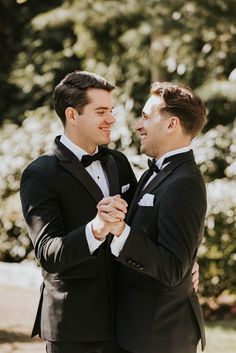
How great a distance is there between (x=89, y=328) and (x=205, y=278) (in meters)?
4.91

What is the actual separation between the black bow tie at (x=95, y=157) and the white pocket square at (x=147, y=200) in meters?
0.43

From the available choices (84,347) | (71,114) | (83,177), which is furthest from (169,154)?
(84,347)

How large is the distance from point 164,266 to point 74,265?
1.70 ft

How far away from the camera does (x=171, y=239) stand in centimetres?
293

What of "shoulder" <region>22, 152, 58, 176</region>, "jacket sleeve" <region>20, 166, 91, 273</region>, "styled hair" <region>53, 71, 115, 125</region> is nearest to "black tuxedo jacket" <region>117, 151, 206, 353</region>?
"jacket sleeve" <region>20, 166, 91, 273</region>

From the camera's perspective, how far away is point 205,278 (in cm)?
804

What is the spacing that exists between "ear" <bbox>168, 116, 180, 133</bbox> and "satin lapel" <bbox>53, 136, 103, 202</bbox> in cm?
45

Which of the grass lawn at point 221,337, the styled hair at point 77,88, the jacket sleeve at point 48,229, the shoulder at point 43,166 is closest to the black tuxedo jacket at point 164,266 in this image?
the jacket sleeve at point 48,229

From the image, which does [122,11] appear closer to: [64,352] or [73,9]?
[73,9]

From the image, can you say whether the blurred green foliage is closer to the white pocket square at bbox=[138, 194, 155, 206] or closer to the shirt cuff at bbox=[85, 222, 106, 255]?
the white pocket square at bbox=[138, 194, 155, 206]

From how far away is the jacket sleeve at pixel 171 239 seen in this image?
2887 mm

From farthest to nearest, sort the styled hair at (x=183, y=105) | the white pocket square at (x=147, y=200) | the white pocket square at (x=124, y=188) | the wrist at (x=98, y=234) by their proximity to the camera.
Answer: the white pocket square at (x=124, y=188) → the styled hair at (x=183, y=105) → the white pocket square at (x=147, y=200) → the wrist at (x=98, y=234)

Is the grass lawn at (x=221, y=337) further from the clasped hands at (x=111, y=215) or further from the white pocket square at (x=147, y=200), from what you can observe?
the clasped hands at (x=111, y=215)

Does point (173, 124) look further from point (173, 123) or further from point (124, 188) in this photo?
point (124, 188)
